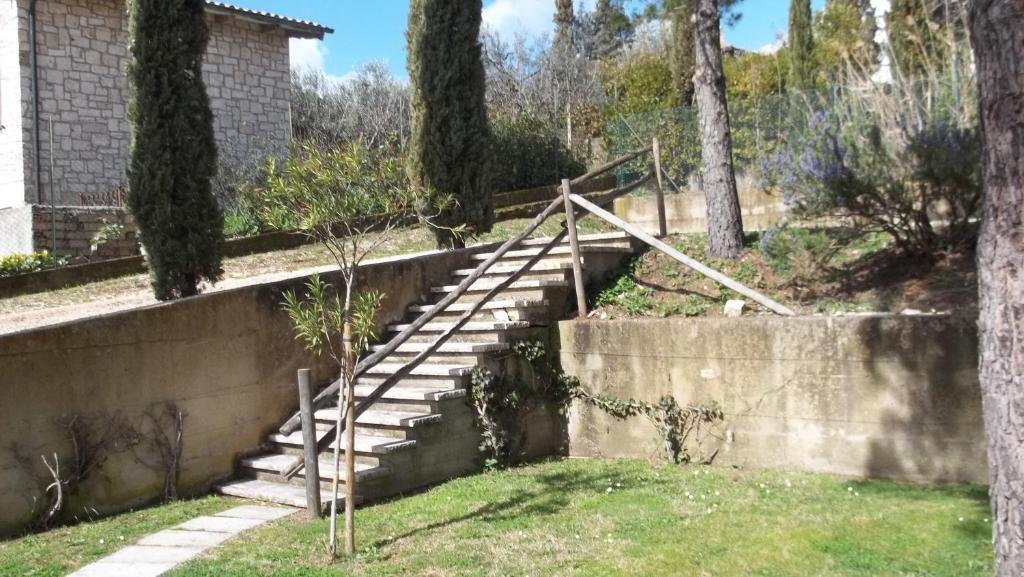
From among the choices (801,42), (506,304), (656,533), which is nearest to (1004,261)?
(656,533)

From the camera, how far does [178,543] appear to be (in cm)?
573

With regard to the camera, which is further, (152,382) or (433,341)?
(433,341)

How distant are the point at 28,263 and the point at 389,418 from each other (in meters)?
6.35

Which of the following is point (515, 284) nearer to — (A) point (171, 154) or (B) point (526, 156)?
(A) point (171, 154)

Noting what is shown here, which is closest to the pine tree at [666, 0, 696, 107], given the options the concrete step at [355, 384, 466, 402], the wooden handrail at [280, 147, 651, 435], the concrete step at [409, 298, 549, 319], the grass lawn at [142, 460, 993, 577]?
the wooden handrail at [280, 147, 651, 435]

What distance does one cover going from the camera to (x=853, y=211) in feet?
25.4

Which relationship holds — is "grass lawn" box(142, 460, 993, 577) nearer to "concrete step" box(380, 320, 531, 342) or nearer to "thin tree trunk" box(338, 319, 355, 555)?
"thin tree trunk" box(338, 319, 355, 555)

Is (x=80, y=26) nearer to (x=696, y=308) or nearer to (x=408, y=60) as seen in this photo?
(x=408, y=60)

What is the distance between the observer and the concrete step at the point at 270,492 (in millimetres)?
6703

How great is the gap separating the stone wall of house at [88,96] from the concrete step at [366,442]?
883cm

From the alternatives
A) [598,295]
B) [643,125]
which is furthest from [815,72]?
[598,295]

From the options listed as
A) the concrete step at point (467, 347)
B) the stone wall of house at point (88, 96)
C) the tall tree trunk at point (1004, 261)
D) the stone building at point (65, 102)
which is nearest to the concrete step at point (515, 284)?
the concrete step at point (467, 347)

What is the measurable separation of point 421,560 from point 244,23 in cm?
1534

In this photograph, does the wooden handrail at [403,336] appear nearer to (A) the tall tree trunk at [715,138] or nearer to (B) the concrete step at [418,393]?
(B) the concrete step at [418,393]
